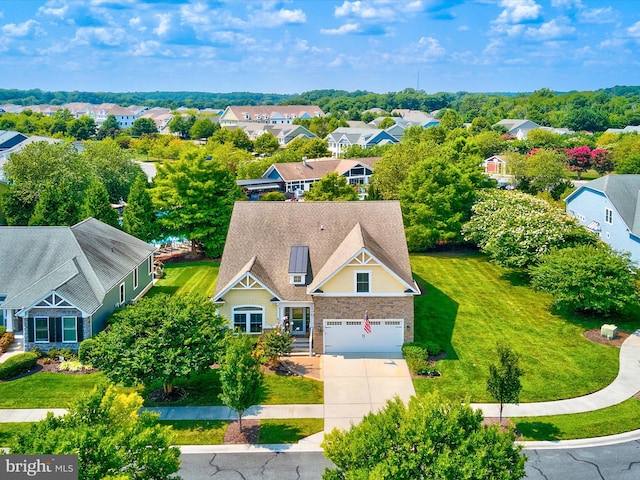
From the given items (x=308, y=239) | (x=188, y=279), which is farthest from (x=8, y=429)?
(x=188, y=279)

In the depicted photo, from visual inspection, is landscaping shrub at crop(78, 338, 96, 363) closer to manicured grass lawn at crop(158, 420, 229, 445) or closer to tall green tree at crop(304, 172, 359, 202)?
manicured grass lawn at crop(158, 420, 229, 445)

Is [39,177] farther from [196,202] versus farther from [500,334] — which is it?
[500,334]

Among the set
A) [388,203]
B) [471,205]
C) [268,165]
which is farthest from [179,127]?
[388,203]

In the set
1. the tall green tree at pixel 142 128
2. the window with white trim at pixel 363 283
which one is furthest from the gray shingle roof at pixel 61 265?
the tall green tree at pixel 142 128

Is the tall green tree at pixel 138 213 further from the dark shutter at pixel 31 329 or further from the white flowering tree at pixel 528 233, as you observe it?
the white flowering tree at pixel 528 233

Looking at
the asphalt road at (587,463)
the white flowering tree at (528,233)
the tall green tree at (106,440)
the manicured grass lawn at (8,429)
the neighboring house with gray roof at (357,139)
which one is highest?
the neighboring house with gray roof at (357,139)

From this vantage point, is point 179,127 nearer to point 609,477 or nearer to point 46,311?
point 46,311

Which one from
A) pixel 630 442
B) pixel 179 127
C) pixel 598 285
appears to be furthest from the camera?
pixel 179 127
